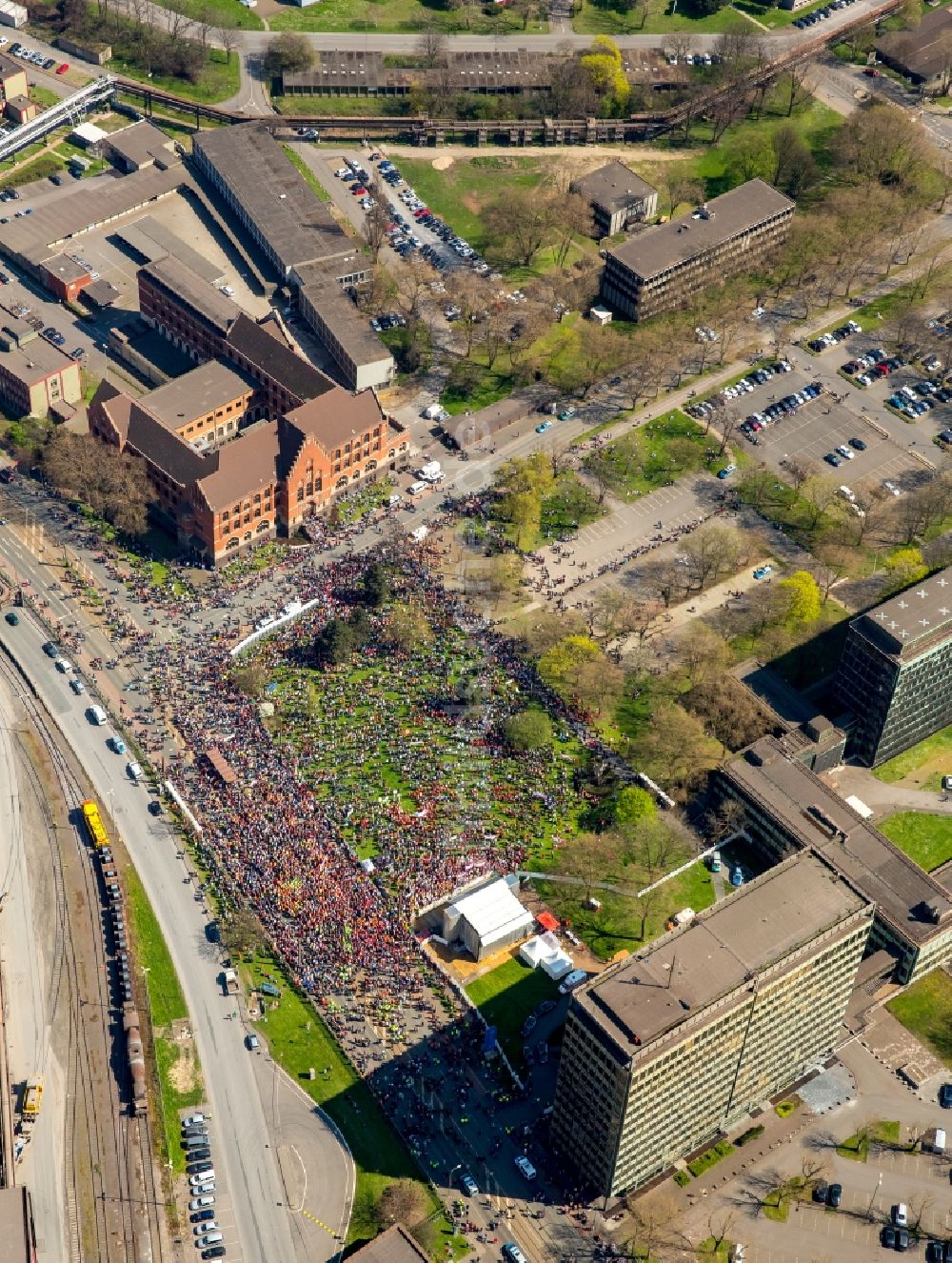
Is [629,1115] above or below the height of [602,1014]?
below

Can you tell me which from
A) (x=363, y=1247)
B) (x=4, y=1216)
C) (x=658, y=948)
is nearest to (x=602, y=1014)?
(x=658, y=948)

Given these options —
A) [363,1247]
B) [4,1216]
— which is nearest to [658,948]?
[363,1247]

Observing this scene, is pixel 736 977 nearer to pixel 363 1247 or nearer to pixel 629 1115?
pixel 629 1115

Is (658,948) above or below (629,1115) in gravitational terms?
above

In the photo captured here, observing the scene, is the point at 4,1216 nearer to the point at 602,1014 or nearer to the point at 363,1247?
the point at 363,1247


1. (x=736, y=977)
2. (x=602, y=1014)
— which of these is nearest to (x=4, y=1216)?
(x=602, y=1014)

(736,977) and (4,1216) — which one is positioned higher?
(736,977)

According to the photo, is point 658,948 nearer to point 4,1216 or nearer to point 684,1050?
point 684,1050
